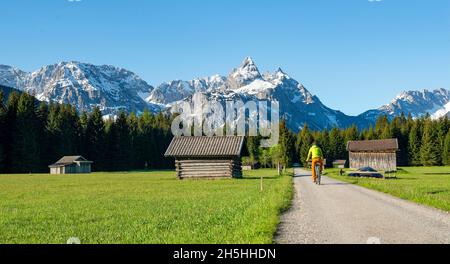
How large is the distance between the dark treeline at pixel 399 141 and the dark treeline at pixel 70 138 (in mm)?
32037

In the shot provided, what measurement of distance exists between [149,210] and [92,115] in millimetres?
105350

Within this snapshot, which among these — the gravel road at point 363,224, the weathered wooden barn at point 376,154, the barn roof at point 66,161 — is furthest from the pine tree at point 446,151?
the gravel road at point 363,224

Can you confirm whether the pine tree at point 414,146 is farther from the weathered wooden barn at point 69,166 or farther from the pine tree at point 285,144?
the weathered wooden barn at point 69,166

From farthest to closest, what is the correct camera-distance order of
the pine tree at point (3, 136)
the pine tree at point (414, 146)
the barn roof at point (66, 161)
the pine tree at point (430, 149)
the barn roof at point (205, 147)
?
the pine tree at point (414, 146), the pine tree at point (430, 149), the barn roof at point (66, 161), the pine tree at point (3, 136), the barn roof at point (205, 147)

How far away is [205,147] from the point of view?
51.4 metres

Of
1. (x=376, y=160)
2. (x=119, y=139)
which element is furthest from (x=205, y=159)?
(x=119, y=139)

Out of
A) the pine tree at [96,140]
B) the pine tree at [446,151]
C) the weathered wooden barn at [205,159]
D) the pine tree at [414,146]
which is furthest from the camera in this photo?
the pine tree at [414,146]

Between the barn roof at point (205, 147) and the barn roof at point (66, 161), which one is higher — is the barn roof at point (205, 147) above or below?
above

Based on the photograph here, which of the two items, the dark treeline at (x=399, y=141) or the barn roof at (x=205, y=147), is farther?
the dark treeline at (x=399, y=141)

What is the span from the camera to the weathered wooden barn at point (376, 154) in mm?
85938

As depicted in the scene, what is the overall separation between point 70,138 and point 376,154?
7173 cm

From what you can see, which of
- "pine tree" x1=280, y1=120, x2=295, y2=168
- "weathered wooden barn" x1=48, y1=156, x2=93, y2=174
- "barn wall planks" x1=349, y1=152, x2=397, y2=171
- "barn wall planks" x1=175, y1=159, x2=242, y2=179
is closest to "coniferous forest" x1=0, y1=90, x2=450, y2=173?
"pine tree" x1=280, y1=120, x2=295, y2=168
